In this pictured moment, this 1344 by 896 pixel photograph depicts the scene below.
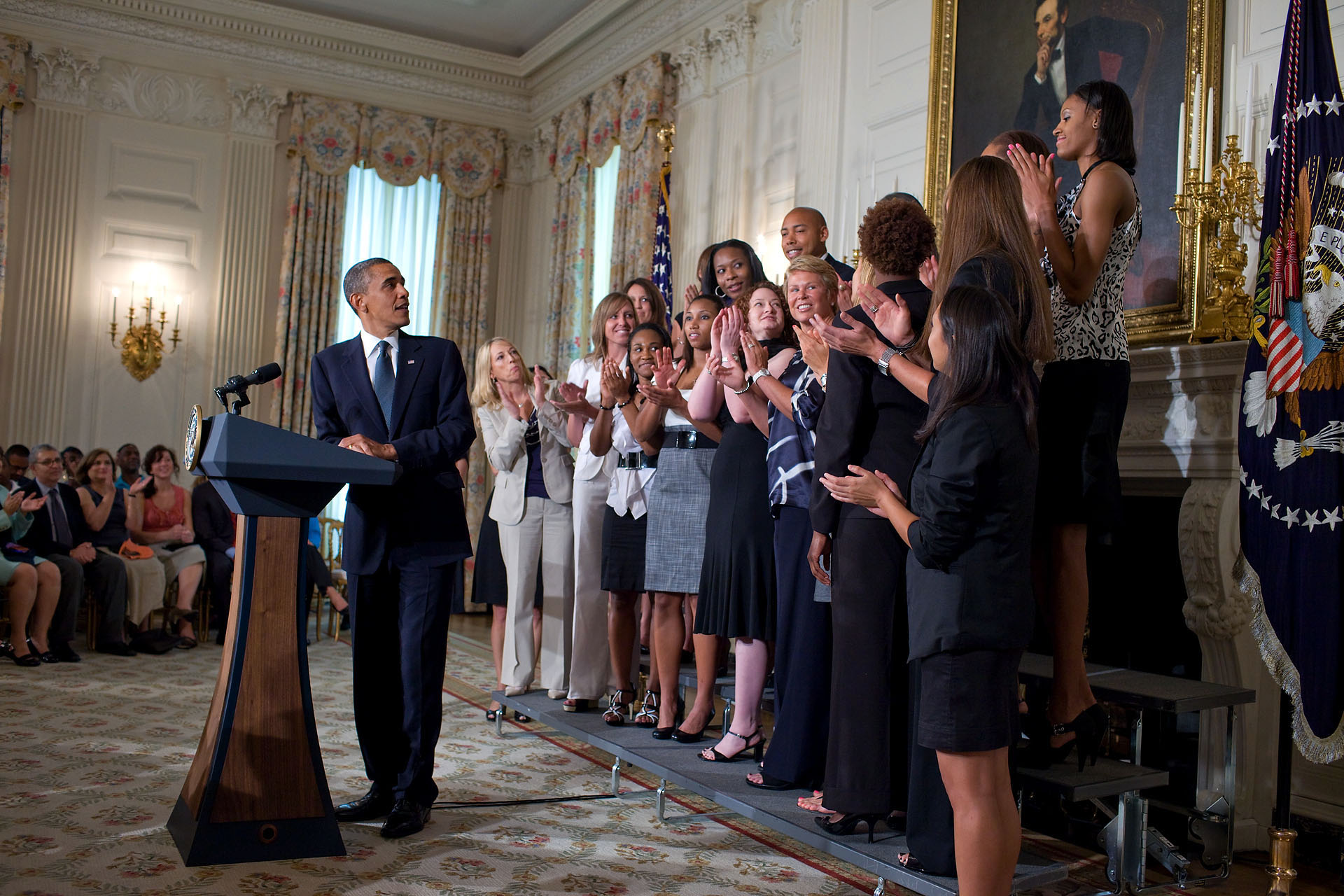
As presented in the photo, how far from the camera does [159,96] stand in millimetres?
8570

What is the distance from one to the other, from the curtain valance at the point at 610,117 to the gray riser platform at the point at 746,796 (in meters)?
5.00

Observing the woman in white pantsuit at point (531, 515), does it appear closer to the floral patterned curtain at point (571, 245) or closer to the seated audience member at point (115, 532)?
the seated audience member at point (115, 532)

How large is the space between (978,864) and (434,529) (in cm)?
168

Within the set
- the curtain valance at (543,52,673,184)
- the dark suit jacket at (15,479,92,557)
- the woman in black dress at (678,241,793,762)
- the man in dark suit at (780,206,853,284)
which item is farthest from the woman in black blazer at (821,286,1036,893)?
the curtain valance at (543,52,673,184)

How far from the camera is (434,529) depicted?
3062 mm

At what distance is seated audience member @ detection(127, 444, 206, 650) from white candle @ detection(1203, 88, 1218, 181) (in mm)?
5771

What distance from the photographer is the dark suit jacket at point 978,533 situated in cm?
206

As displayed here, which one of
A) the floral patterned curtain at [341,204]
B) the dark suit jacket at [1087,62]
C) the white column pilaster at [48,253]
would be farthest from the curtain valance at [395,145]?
the dark suit jacket at [1087,62]

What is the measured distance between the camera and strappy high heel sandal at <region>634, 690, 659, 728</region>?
12.8 feet

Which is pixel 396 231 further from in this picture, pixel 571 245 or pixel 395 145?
pixel 571 245

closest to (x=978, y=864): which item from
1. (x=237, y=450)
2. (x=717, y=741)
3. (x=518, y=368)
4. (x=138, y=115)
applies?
(x=717, y=741)

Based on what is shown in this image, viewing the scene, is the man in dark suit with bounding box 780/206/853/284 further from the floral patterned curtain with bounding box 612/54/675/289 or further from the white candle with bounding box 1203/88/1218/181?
the floral patterned curtain with bounding box 612/54/675/289

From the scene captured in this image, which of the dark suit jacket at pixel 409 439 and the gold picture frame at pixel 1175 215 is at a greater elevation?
the gold picture frame at pixel 1175 215

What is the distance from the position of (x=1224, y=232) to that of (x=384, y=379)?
9.04 feet
